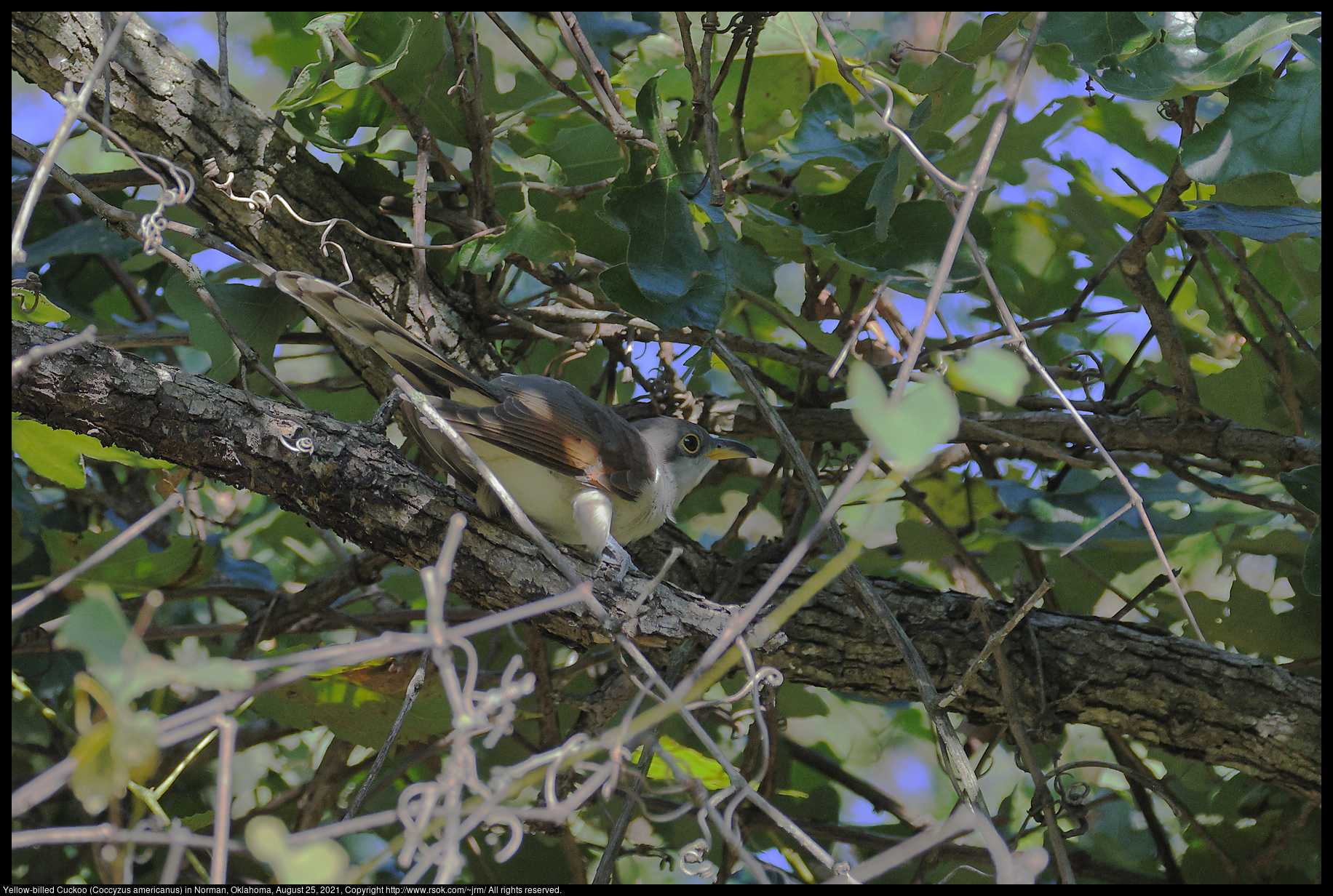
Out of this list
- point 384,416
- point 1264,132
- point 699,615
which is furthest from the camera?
point 384,416


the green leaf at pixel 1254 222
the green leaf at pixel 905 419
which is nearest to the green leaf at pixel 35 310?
the green leaf at pixel 905 419

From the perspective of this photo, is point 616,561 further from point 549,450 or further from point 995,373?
point 995,373

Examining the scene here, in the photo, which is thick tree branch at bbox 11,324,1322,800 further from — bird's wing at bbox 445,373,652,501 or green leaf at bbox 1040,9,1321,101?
green leaf at bbox 1040,9,1321,101

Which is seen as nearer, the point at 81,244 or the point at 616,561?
the point at 616,561

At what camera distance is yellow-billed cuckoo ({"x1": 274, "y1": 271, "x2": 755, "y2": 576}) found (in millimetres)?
2488

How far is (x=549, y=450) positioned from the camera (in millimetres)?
2621

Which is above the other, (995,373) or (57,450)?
(57,450)

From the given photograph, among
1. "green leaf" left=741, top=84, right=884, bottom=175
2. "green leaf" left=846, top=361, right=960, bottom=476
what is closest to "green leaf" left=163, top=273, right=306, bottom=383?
"green leaf" left=741, top=84, right=884, bottom=175

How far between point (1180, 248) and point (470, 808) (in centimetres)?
329

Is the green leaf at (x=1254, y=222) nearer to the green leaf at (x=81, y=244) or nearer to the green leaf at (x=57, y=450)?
the green leaf at (x=57, y=450)

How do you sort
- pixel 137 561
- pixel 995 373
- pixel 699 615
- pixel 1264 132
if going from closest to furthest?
1. pixel 995 373
2. pixel 1264 132
3. pixel 699 615
4. pixel 137 561

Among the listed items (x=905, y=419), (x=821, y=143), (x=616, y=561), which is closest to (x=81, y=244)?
(x=616, y=561)

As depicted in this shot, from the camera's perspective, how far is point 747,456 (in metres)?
3.34

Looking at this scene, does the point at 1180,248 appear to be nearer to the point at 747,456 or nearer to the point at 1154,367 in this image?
the point at 1154,367
